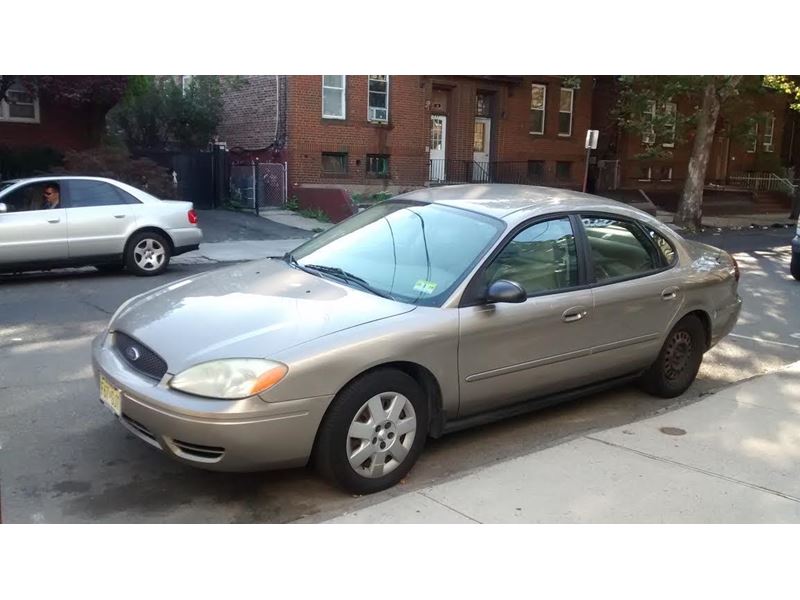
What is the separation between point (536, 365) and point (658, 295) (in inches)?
51.4

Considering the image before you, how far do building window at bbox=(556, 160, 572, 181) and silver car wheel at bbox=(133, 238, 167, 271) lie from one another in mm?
19194

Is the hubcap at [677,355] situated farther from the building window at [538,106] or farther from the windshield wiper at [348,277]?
the building window at [538,106]

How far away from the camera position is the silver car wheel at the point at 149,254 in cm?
1045

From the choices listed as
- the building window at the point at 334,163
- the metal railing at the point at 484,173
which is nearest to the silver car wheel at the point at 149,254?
the building window at the point at 334,163

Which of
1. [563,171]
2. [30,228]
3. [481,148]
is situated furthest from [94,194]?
[563,171]

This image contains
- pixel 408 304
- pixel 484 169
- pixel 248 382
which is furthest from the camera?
pixel 484 169

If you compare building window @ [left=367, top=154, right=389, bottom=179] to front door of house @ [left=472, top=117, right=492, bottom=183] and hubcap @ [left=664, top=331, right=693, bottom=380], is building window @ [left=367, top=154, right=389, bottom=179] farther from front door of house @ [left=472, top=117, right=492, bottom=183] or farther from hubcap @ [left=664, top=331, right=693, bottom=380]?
hubcap @ [left=664, top=331, right=693, bottom=380]

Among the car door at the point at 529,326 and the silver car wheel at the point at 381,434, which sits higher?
the car door at the point at 529,326

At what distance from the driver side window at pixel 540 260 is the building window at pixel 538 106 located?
73.2ft

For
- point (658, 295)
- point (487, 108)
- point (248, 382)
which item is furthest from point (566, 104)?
point (248, 382)

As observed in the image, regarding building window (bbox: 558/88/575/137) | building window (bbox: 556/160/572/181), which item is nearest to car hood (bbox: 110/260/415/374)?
building window (bbox: 556/160/572/181)

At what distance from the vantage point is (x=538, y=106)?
2625 centimetres

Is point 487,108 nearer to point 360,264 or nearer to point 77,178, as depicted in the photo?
point 77,178

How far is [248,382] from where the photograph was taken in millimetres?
3490
